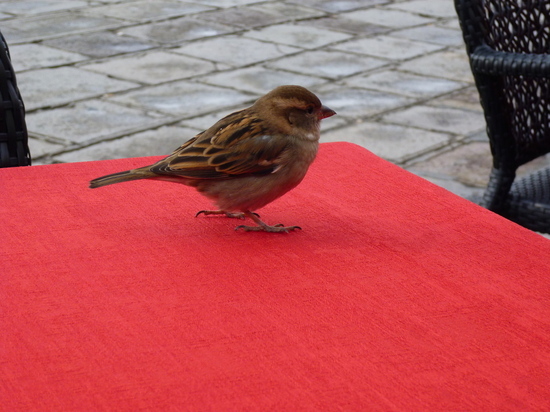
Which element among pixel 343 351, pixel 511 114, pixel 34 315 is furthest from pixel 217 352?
pixel 511 114

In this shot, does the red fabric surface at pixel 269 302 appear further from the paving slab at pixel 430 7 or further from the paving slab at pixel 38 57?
the paving slab at pixel 430 7

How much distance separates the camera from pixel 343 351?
47.9 inches

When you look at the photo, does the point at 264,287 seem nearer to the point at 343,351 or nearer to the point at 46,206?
the point at 343,351

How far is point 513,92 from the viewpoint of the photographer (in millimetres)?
2689

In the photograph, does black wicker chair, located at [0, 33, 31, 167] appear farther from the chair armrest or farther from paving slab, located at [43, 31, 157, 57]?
paving slab, located at [43, 31, 157, 57]

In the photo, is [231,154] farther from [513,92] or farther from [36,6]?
[36,6]

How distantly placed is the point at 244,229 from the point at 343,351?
0.54m

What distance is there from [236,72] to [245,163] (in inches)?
188

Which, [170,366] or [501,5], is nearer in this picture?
[170,366]

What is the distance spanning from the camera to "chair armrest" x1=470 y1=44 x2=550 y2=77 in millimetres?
Result: 2393

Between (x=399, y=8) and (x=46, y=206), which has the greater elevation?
(x=46, y=206)

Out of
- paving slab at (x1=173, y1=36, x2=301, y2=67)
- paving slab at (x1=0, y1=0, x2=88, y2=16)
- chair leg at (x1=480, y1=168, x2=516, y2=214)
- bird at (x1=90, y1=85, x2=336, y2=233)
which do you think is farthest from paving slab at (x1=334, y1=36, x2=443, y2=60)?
bird at (x1=90, y1=85, x2=336, y2=233)

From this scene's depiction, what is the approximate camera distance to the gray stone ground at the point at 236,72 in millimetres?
5152

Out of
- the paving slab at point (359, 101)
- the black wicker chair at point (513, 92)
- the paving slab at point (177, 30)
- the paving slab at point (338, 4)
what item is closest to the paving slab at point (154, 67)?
the paving slab at point (177, 30)
